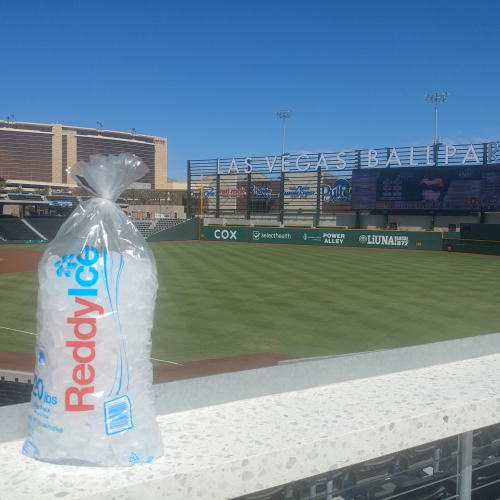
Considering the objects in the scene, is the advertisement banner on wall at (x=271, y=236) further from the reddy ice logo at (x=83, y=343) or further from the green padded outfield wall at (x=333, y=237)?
the reddy ice logo at (x=83, y=343)

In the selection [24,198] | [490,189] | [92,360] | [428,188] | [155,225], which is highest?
[428,188]

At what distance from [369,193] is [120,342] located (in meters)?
40.4

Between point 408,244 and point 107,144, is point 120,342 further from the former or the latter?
point 107,144

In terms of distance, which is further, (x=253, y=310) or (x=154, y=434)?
(x=253, y=310)

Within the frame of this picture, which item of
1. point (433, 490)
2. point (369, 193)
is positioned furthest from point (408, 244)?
point (433, 490)

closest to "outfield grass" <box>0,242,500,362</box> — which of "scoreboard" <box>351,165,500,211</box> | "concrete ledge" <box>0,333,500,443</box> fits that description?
"concrete ledge" <box>0,333,500,443</box>

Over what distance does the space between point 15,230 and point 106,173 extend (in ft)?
148

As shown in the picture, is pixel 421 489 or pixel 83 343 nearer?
pixel 83 343

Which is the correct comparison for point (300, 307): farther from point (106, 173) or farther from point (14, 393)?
point (106, 173)

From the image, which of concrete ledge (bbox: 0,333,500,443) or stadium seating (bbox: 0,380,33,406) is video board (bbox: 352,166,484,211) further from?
concrete ledge (bbox: 0,333,500,443)

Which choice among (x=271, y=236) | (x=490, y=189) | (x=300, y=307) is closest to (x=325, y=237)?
(x=271, y=236)

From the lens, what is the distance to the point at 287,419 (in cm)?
150

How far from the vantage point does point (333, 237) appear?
36.9 meters

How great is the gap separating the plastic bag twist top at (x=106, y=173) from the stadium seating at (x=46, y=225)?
44.7 m
